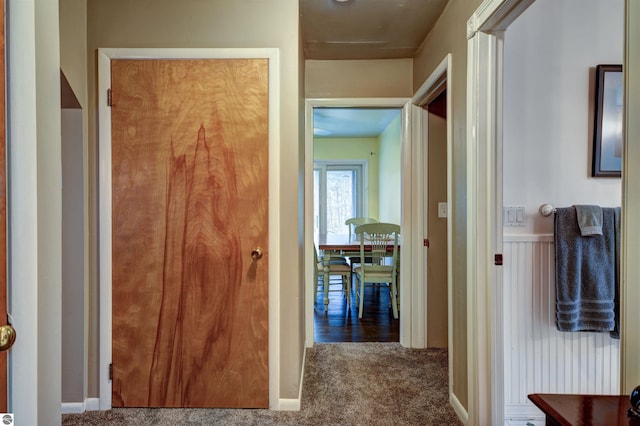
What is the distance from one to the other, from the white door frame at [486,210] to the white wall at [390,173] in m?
3.01

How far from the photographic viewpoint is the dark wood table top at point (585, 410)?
0.67m

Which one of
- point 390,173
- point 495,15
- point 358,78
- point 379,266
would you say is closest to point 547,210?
point 495,15

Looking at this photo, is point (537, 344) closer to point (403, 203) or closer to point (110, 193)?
point (403, 203)

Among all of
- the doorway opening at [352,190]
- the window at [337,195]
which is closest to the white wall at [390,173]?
the doorway opening at [352,190]

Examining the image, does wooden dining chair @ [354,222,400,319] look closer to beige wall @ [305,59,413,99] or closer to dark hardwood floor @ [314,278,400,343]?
dark hardwood floor @ [314,278,400,343]

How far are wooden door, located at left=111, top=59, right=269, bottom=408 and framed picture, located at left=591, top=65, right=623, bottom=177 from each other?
1.72 m

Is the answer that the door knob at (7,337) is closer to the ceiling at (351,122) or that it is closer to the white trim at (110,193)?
the white trim at (110,193)

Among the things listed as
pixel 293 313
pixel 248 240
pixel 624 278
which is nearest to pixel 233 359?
pixel 293 313

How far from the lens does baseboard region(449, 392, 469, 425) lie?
70.9 inches

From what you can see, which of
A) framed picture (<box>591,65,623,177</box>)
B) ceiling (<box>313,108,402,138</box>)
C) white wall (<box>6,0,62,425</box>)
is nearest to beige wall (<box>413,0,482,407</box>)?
framed picture (<box>591,65,623,177</box>)

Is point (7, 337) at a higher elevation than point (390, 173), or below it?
below

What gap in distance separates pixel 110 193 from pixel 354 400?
5.92 ft

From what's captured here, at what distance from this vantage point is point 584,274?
176 centimetres

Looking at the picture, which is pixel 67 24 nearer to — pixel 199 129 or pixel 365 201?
pixel 199 129
